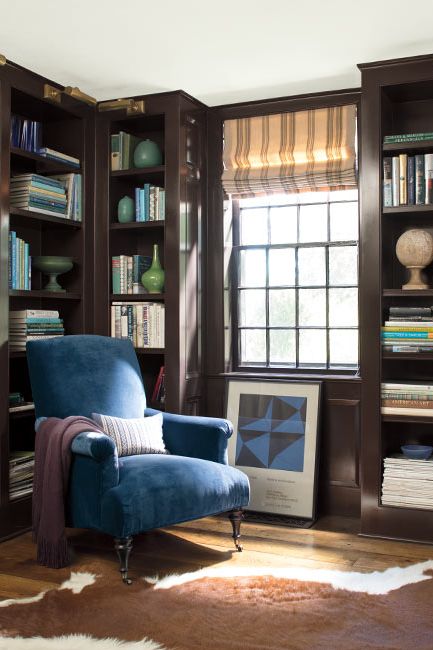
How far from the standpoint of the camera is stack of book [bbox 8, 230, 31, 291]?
4.44 metres

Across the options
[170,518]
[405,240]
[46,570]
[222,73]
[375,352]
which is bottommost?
[46,570]

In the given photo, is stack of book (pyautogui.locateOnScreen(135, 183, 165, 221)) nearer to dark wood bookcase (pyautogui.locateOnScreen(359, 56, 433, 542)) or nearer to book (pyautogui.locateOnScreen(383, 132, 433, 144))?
dark wood bookcase (pyautogui.locateOnScreen(359, 56, 433, 542))

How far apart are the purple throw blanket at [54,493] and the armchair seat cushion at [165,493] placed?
28cm

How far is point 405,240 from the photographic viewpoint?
4355 mm

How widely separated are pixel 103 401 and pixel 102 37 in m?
1.93

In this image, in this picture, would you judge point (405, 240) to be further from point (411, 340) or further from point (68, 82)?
point (68, 82)

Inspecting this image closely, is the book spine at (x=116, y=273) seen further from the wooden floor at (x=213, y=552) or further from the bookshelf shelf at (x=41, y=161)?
the wooden floor at (x=213, y=552)

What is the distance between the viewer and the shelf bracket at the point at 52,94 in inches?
179

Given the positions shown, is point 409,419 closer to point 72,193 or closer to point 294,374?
point 294,374

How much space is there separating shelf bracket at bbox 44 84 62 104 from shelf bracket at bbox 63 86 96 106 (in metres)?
0.05

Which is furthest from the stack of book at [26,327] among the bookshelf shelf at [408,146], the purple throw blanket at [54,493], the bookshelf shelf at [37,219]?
the bookshelf shelf at [408,146]

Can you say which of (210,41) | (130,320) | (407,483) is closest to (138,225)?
(130,320)

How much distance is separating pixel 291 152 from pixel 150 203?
3.17 feet

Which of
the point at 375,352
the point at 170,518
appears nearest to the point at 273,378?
the point at 375,352
